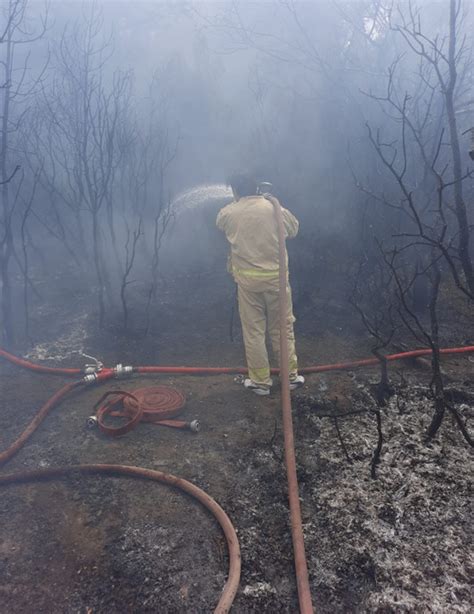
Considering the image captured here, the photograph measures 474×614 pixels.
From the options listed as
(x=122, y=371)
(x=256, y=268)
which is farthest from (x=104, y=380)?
(x=256, y=268)

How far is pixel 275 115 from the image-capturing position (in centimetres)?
923

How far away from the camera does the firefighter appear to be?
3.95 metres

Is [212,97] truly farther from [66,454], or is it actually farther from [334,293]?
[66,454]

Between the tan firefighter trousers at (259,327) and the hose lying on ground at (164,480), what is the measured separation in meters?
1.58

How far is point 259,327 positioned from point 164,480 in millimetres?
1867

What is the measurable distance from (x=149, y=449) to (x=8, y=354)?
8.85 ft

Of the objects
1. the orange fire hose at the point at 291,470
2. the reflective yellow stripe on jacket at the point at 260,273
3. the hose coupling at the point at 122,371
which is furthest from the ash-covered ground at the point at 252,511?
the reflective yellow stripe on jacket at the point at 260,273

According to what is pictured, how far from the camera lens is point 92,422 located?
3.47 metres

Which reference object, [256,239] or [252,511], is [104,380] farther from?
[252,511]

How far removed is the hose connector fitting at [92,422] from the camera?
3.46 metres

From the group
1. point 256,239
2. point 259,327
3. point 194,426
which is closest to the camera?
point 194,426

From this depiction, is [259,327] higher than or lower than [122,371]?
higher

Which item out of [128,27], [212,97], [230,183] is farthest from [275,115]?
[230,183]

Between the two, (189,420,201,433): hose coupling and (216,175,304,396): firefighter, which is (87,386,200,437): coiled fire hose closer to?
(189,420,201,433): hose coupling
